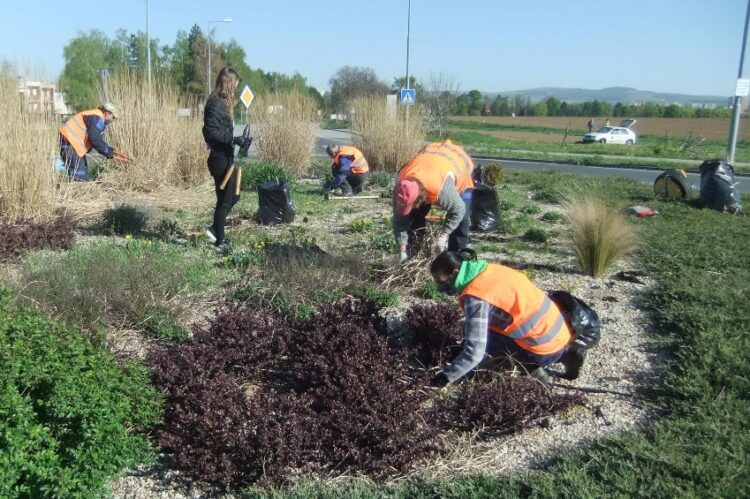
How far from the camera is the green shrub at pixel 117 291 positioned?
4.78m

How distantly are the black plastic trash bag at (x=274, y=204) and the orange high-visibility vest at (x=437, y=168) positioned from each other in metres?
3.32

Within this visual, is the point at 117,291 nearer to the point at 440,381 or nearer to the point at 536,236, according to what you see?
the point at 440,381

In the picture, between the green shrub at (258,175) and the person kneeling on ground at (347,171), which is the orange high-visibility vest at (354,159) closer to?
the person kneeling on ground at (347,171)

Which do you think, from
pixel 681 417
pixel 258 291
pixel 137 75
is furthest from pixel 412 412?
pixel 137 75

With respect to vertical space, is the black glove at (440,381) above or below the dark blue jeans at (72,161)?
below

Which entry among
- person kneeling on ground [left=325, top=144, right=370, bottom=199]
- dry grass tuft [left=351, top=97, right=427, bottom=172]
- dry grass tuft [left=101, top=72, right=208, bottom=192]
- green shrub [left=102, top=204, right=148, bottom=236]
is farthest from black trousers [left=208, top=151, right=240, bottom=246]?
dry grass tuft [left=351, top=97, right=427, bottom=172]

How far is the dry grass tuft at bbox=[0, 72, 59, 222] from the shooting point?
25.2 ft

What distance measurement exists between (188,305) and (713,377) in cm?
355

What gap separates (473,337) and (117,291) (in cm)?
253

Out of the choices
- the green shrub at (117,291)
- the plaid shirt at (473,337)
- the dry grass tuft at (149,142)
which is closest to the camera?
the plaid shirt at (473,337)

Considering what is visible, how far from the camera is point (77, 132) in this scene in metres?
9.41

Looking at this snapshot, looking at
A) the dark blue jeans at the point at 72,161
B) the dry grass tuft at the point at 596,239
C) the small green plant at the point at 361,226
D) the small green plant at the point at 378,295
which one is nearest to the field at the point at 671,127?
the small green plant at the point at 361,226

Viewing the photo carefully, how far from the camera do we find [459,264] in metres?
4.07

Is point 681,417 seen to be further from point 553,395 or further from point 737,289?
point 737,289
